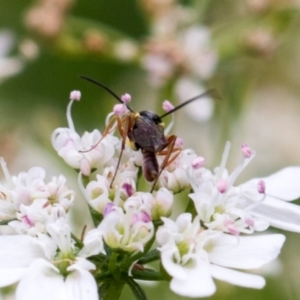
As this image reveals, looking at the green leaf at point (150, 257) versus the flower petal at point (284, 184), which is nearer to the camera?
the green leaf at point (150, 257)

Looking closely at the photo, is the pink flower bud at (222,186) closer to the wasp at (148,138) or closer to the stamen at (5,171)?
the wasp at (148,138)

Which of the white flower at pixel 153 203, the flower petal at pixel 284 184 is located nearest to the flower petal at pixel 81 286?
the white flower at pixel 153 203

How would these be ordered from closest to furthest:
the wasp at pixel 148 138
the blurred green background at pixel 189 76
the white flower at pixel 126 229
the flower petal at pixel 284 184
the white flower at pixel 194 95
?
the white flower at pixel 126 229, the wasp at pixel 148 138, the flower petal at pixel 284 184, the blurred green background at pixel 189 76, the white flower at pixel 194 95

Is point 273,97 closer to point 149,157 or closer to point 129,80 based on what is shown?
point 129,80

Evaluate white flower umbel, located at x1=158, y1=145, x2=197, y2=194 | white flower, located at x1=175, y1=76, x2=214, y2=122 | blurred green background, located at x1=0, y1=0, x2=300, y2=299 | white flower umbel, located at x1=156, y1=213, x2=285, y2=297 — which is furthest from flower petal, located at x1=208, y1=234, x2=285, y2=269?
white flower, located at x1=175, y1=76, x2=214, y2=122

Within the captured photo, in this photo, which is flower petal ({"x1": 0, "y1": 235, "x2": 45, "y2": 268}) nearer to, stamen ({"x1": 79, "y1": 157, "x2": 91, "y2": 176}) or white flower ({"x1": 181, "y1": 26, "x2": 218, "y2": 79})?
stamen ({"x1": 79, "y1": 157, "x2": 91, "y2": 176})
